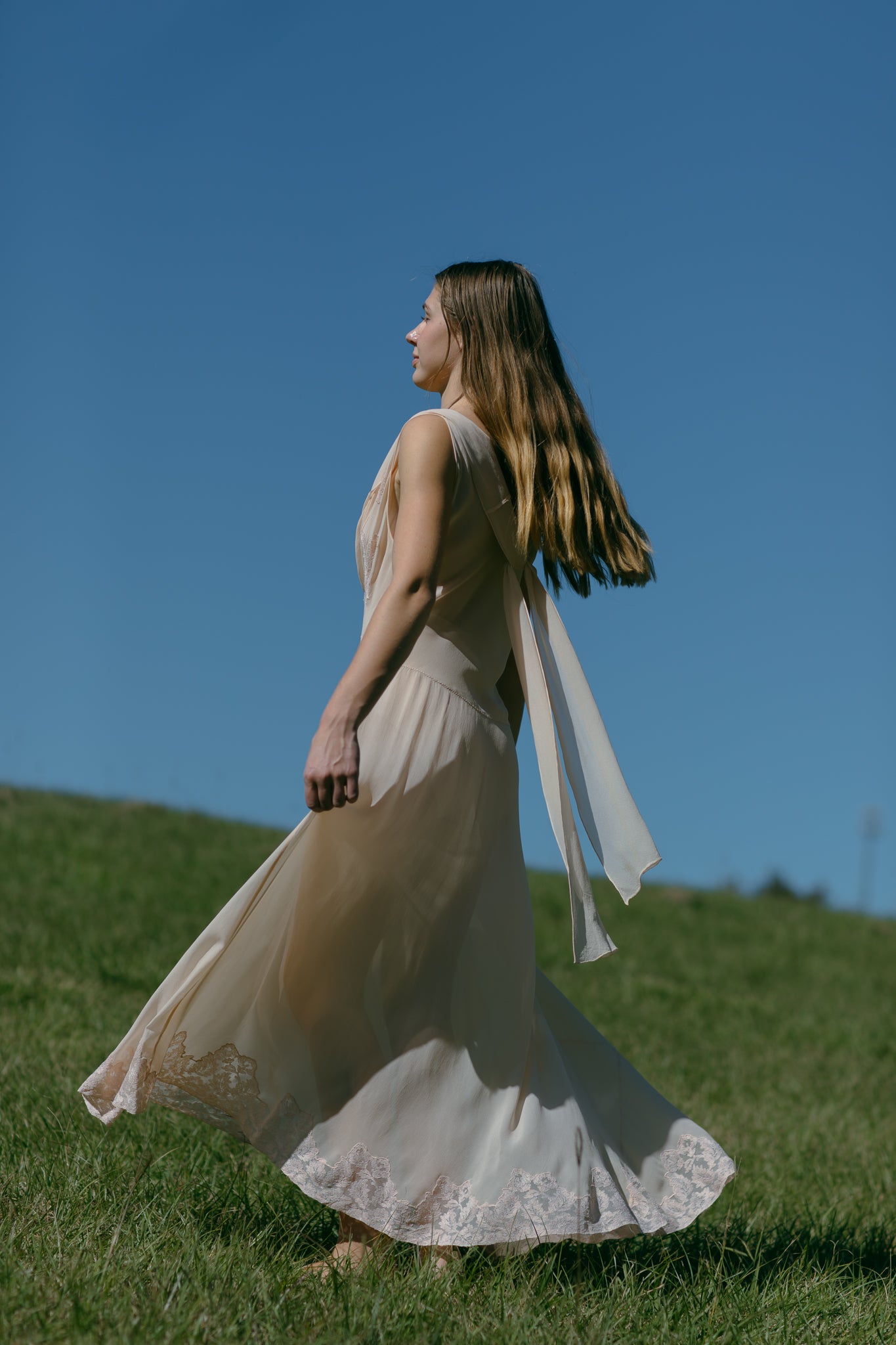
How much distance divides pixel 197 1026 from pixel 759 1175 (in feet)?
8.90

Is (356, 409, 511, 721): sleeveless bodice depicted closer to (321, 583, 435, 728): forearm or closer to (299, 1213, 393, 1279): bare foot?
(321, 583, 435, 728): forearm

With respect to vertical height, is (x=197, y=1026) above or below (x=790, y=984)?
above

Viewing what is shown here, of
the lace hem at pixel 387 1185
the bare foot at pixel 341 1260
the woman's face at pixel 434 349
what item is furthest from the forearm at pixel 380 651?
the bare foot at pixel 341 1260

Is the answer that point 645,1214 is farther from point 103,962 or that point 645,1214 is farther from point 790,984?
point 790,984

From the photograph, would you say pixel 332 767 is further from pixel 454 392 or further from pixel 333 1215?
pixel 333 1215

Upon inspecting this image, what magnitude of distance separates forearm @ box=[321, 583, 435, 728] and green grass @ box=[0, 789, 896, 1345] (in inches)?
43.3

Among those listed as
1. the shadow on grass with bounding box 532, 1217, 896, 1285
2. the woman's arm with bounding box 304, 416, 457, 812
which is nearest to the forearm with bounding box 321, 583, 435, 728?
the woman's arm with bounding box 304, 416, 457, 812

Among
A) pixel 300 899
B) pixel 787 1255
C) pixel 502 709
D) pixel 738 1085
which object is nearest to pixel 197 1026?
pixel 300 899

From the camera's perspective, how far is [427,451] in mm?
2553

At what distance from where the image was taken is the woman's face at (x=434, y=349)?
2.88m

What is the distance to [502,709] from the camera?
2.82 m

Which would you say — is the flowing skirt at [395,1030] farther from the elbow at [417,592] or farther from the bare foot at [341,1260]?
the elbow at [417,592]

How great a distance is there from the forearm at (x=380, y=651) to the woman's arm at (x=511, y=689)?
536mm

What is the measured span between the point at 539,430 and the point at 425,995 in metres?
1.33
